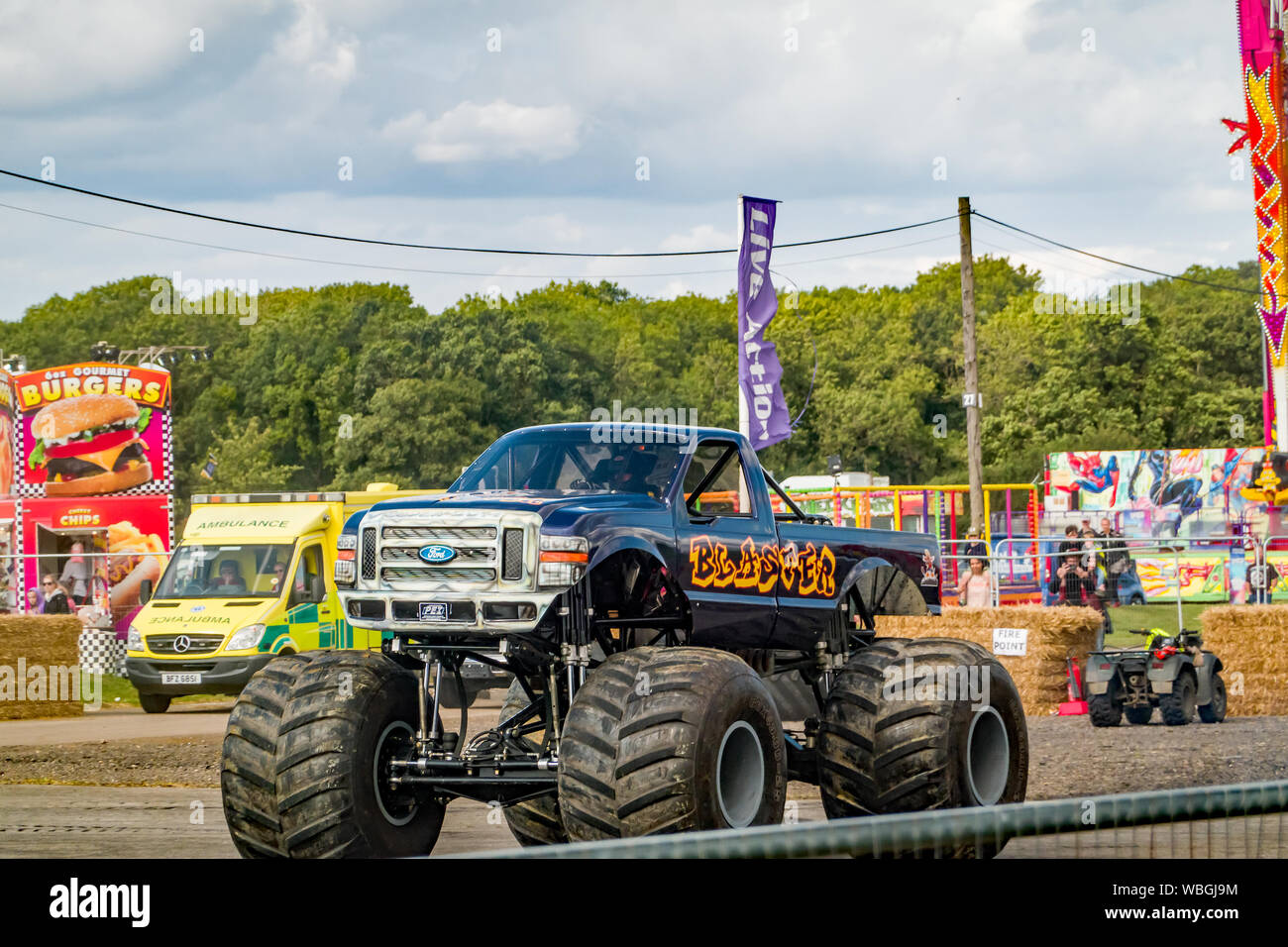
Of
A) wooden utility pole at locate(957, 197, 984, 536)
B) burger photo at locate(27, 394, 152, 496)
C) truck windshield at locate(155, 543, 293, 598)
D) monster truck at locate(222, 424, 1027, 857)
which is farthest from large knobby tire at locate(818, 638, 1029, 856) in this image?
burger photo at locate(27, 394, 152, 496)

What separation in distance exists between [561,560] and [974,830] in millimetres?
4364

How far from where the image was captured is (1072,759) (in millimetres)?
14234

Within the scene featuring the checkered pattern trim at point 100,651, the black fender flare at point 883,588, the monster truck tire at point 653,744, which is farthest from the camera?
the checkered pattern trim at point 100,651

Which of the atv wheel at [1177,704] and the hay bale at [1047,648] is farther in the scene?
the hay bale at [1047,648]

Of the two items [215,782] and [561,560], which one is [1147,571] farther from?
[561,560]

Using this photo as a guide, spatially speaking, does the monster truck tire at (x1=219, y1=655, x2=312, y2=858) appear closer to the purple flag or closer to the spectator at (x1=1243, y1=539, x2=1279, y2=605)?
the purple flag

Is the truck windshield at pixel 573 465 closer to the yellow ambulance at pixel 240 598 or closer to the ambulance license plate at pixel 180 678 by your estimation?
the yellow ambulance at pixel 240 598

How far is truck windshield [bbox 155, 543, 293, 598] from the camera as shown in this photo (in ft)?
69.5

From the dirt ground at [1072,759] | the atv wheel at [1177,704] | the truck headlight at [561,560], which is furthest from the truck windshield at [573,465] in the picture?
the atv wheel at [1177,704]

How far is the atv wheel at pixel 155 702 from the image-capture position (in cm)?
2131

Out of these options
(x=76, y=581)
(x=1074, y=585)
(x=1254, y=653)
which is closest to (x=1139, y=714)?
(x=1254, y=653)

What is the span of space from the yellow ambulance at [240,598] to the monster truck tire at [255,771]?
1223 cm

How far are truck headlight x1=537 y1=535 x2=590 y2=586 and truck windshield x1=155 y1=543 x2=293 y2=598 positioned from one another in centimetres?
1400

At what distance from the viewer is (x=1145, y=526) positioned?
39938 millimetres
